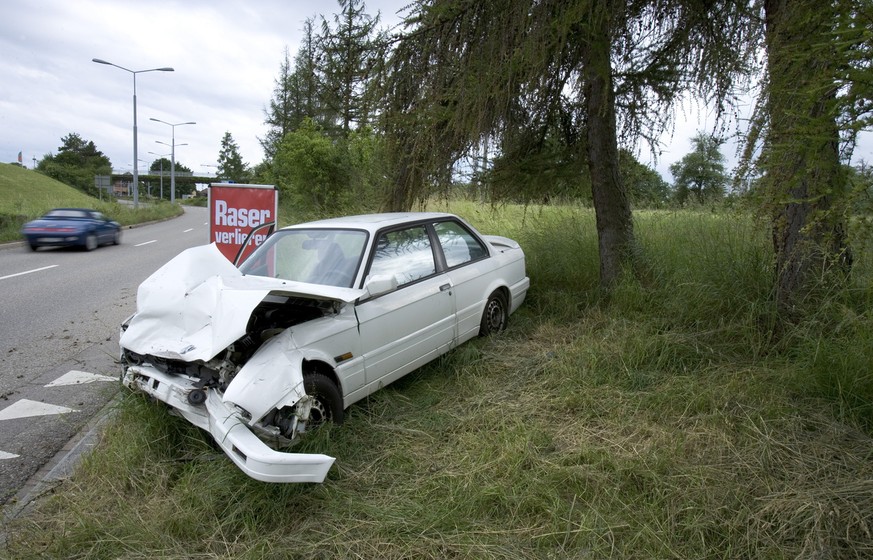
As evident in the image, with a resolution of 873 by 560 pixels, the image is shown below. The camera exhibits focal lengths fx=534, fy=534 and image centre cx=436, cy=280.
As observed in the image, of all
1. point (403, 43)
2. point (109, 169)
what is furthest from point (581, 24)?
point (109, 169)

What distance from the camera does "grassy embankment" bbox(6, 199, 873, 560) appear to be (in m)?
2.56

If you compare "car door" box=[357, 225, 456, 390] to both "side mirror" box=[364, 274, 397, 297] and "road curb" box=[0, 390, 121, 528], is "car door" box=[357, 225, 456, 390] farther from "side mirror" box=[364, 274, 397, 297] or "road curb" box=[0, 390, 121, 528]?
"road curb" box=[0, 390, 121, 528]

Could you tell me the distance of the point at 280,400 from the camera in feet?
9.75

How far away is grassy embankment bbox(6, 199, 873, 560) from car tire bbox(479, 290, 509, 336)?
0.65 m

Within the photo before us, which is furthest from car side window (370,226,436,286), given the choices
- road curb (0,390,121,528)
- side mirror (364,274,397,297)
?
road curb (0,390,121,528)

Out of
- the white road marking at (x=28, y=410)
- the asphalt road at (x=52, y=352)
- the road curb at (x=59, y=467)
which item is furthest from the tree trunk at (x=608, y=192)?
the white road marking at (x=28, y=410)

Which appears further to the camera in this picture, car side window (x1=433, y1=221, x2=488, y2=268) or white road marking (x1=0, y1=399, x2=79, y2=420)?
car side window (x1=433, y1=221, x2=488, y2=268)

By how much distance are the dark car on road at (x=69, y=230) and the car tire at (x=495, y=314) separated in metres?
14.8

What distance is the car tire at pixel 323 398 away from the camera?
337cm

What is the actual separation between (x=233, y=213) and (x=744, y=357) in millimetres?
5799

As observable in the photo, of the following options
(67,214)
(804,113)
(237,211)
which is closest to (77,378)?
(237,211)

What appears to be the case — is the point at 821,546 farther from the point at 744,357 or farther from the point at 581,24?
the point at 581,24

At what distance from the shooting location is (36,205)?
28859 millimetres

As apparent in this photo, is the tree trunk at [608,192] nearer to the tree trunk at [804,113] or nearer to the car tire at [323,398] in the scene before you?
the tree trunk at [804,113]
